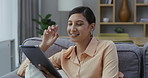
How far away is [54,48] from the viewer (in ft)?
6.80

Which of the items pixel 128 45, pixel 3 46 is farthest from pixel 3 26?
pixel 128 45

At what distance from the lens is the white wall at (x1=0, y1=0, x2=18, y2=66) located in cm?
481

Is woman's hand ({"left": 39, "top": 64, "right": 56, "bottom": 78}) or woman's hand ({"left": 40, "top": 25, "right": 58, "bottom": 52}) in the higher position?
woman's hand ({"left": 40, "top": 25, "right": 58, "bottom": 52})

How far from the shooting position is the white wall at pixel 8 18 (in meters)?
4.81

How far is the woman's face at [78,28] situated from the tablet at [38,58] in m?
0.21

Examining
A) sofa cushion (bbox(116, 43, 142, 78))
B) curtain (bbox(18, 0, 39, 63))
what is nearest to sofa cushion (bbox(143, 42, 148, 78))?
sofa cushion (bbox(116, 43, 142, 78))

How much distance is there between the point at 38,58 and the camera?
162 centimetres

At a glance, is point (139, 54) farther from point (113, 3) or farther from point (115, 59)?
point (113, 3)

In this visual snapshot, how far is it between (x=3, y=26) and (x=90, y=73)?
3.42 metres

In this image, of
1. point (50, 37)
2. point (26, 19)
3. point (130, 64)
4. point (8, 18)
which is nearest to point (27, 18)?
point (26, 19)

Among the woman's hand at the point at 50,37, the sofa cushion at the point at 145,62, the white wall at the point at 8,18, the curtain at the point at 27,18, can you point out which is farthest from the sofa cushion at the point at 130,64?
the curtain at the point at 27,18

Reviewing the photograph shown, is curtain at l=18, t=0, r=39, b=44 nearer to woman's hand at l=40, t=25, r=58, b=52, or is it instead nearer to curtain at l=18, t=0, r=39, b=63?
curtain at l=18, t=0, r=39, b=63

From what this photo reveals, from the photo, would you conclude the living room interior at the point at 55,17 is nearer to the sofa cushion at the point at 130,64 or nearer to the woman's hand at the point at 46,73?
the sofa cushion at the point at 130,64

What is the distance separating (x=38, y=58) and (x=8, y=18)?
356cm
